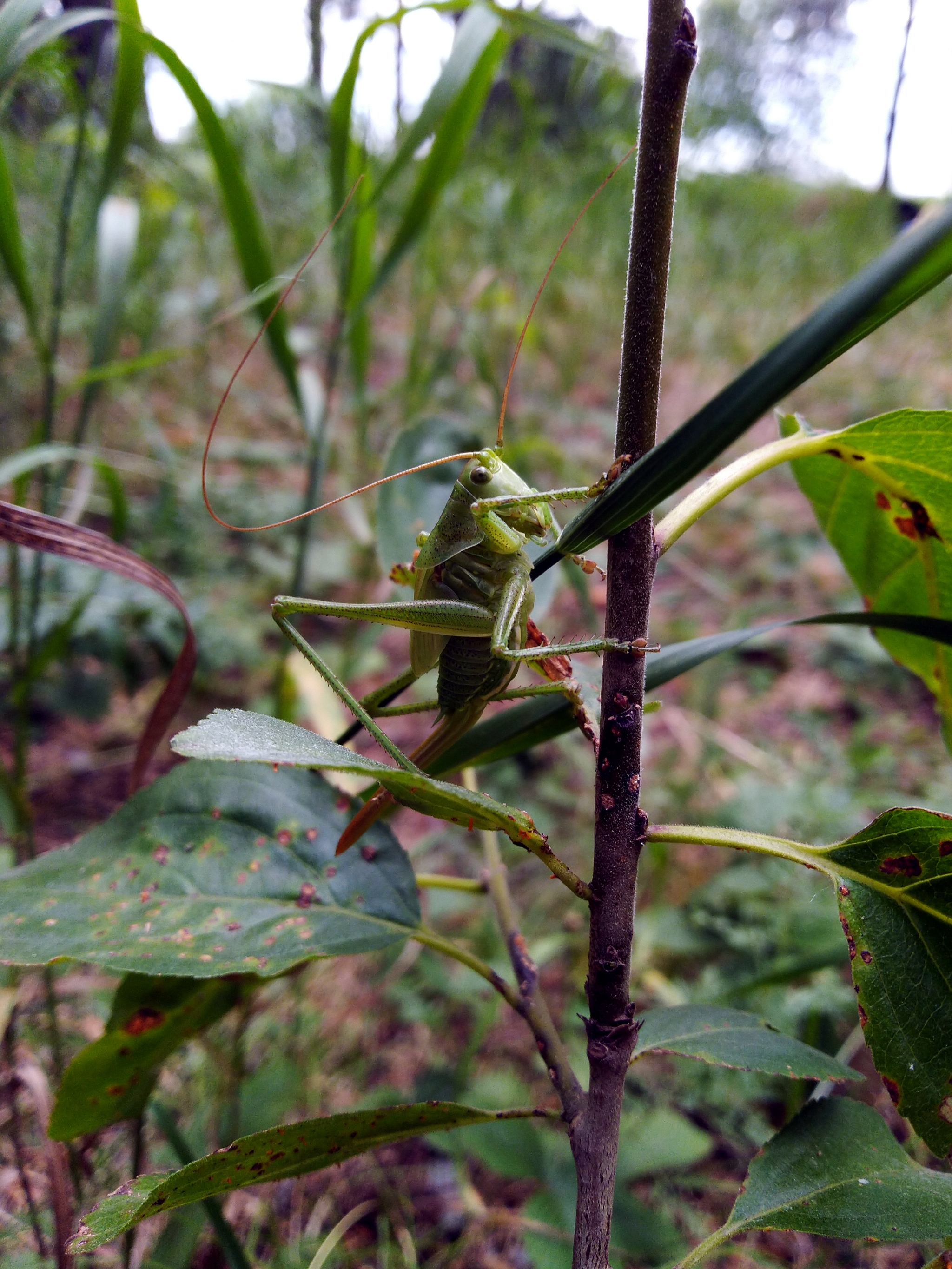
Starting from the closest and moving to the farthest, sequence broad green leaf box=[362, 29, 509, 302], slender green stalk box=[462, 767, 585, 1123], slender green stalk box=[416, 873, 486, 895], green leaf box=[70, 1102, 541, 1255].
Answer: green leaf box=[70, 1102, 541, 1255] < slender green stalk box=[462, 767, 585, 1123] < slender green stalk box=[416, 873, 486, 895] < broad green leaf box=[362, 29, 509, 302]

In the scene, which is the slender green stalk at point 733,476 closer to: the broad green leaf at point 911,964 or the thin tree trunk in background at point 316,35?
the broad green leaf at point 911,964

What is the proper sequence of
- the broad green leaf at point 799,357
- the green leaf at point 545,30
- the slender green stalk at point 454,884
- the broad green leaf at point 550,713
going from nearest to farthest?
1. the broad green leaf at point 799,357
2. the broad green leaf at point 550,713
3. the slender green stalk at point 454,884
4. the green leaf at point 545,30

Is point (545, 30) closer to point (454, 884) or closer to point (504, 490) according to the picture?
point (504, 490)

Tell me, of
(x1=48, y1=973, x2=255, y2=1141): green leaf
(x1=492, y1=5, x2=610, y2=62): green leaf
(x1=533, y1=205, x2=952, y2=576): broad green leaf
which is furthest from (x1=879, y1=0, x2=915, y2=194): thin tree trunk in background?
(x1=48, y1=973, x2=255, y2=1141): green leaf

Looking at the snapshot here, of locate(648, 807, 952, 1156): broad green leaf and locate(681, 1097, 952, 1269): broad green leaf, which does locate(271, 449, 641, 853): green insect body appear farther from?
locate(681, 1097, 952, 1269): broad green leaf

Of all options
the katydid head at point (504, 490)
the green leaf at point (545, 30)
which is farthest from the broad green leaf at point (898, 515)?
the green leaf at point (545, 30)

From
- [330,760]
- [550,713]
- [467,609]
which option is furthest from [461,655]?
[330,760]
